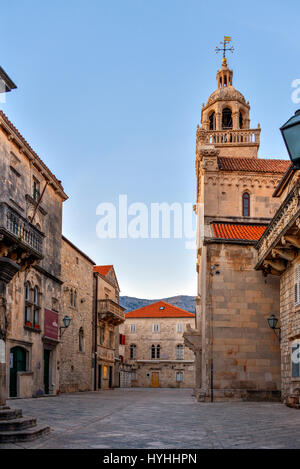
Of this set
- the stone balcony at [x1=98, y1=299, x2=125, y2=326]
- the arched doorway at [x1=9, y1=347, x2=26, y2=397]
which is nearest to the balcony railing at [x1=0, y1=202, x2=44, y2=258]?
the arched doorway at [x1=9, y1=347, x2=26, y2=397]

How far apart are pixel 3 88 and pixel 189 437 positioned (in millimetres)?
15811

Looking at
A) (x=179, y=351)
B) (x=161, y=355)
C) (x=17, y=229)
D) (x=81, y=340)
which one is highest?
(x=17, y=229)

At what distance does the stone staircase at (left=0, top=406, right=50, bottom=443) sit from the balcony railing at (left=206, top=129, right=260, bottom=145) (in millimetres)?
34068

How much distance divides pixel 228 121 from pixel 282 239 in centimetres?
2976

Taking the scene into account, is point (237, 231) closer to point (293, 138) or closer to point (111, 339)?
point (293, 138)

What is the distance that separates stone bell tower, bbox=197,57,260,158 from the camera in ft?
134

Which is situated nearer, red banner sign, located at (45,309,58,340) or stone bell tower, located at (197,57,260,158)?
red banner sign, located at (45,309,58,340)

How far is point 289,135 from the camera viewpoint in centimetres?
551

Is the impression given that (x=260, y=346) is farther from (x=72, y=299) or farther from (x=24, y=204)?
(x=72, y=299)

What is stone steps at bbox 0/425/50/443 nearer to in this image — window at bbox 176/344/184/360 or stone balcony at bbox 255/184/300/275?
stone balcony at bbox 255/184/300/275

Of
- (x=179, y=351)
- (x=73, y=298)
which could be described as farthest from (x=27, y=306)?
(x=179, y=351)

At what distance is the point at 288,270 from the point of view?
65.6ft

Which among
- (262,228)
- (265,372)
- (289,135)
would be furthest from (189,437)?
(262,228)

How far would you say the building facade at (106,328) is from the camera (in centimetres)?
4241
